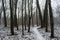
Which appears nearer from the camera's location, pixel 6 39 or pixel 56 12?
pixel 6 39

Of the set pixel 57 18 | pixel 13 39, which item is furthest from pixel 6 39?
pixel 57 18

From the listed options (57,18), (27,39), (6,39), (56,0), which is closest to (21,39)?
(27,39)

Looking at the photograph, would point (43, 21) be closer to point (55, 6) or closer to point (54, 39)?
point (54, 39)

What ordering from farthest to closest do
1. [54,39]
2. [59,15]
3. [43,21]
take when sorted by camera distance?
[59,15], [43,21], [54,39]

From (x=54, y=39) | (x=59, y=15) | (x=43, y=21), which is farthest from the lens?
(x=59, y=15)

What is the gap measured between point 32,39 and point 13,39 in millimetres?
1856

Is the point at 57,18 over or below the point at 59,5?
below

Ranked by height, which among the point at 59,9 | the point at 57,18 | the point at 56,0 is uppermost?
the point at 56,0

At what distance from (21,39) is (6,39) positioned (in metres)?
1.46

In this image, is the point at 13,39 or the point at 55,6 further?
the point at 55,6

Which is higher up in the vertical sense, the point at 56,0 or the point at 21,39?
the point at 56,0

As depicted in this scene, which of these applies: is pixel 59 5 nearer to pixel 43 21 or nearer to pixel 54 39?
pixel 43 21

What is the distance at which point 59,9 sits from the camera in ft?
120

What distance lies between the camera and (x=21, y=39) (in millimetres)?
12477
